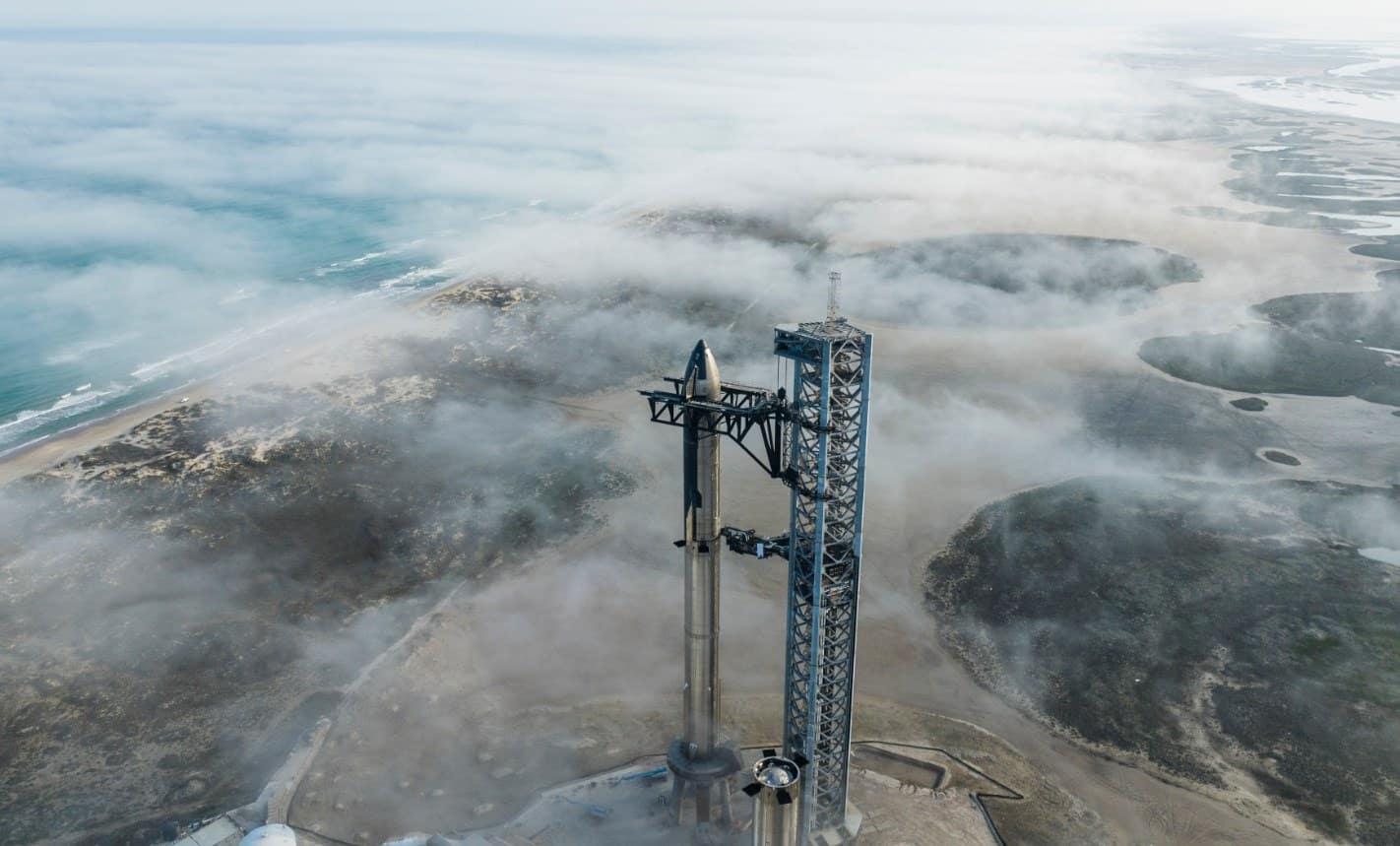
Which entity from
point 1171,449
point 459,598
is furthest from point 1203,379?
point 459,598

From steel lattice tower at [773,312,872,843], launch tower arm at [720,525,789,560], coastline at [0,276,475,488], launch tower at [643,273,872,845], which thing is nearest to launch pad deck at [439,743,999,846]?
launch tower at [643,273,872,845]

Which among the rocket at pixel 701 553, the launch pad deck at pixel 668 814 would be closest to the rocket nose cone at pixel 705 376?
the rocket at pixel 701 553

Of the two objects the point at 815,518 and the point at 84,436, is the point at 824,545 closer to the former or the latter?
the point at 815,518

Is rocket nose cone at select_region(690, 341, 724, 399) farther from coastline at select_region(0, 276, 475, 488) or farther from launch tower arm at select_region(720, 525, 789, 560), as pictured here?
coastline at select_region(0, 276, 475, 488)

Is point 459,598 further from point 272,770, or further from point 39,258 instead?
point 39,258

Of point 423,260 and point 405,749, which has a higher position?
point 423,260

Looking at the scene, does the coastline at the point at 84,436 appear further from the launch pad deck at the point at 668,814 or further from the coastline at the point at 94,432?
the launch pad deck at the point at 668,814
